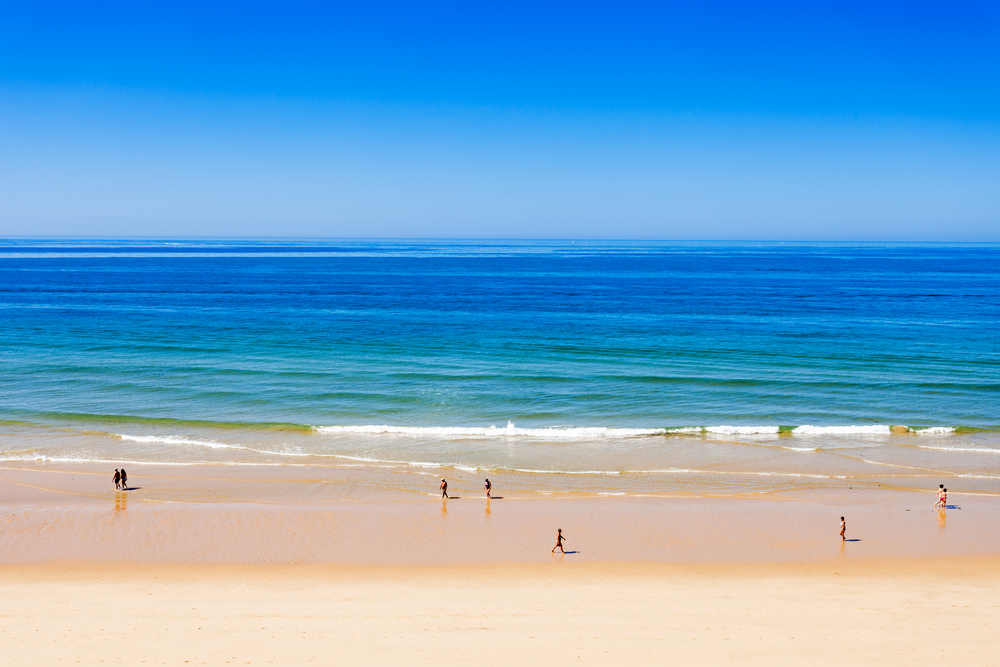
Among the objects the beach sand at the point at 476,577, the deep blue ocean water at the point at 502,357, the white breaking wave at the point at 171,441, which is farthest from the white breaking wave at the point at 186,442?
the beach sand at the point at 476,577

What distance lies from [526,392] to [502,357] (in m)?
7.83

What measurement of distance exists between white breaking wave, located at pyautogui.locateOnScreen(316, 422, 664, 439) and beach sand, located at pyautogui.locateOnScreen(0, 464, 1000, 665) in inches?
235

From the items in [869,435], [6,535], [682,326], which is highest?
[682,326]

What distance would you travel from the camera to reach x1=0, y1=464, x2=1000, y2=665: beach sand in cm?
1250

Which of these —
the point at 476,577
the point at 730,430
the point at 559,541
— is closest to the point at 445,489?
the point at 476,577

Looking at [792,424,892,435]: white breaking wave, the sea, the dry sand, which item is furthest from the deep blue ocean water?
the dry sand

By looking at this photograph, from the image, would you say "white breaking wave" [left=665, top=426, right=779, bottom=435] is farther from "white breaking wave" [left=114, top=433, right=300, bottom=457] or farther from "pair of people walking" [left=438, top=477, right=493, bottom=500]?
"white breaking wave" [left=114, top=433, right=300, bottom=457]

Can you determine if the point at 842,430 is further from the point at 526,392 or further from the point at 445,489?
the point at 445,489

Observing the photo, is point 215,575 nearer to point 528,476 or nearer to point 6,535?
point 6,535

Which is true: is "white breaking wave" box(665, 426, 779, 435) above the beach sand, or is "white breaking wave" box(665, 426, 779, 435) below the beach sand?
above

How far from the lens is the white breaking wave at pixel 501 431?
27688mm

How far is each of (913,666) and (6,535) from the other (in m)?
22.7

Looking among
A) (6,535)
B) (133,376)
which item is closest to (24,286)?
(133,376)

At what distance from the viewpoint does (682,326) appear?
51969 mm
